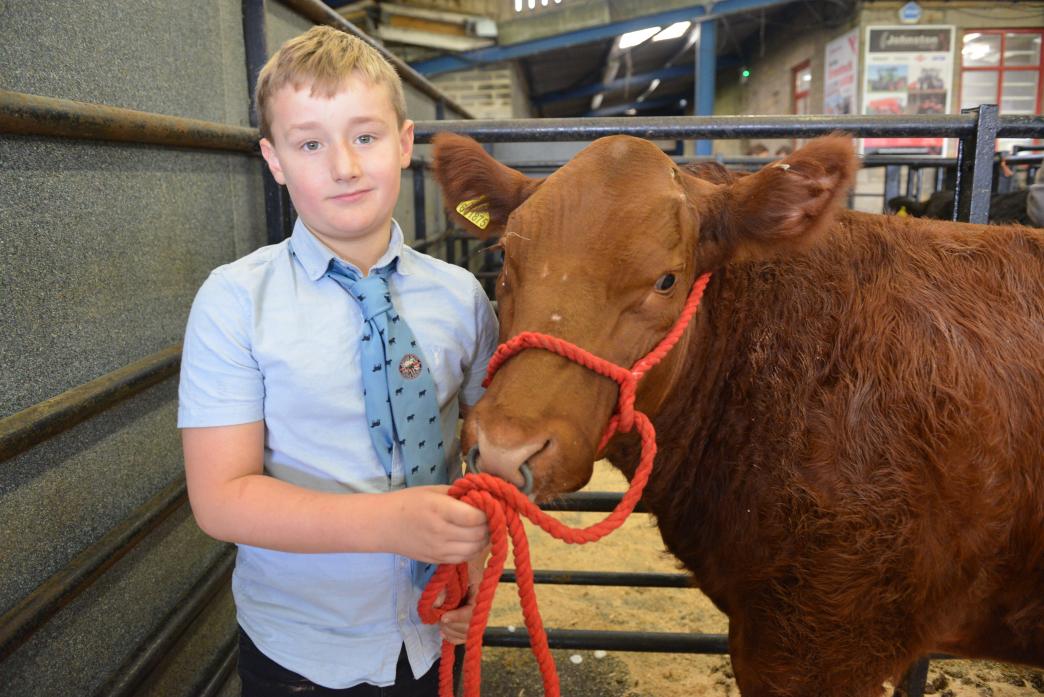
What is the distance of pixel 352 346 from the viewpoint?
53.4 inches

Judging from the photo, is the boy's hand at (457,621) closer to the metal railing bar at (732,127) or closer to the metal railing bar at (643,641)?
the metal railing bar at (643,641)

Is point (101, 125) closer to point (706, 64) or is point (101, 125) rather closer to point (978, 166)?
point (978, 166)

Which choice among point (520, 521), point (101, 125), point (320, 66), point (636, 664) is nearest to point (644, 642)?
point (636, 664)

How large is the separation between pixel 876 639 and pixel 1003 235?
3.48ft

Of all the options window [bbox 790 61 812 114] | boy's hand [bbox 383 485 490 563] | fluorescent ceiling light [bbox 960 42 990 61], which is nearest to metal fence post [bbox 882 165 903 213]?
fluorescent ceiling light [bbox 960 42 990 61]

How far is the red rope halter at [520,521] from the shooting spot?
1057 millimetres

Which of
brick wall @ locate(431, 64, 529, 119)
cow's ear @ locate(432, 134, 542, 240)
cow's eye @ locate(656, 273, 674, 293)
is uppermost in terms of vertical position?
brick wall @ locate(431, 64, 529, 119)

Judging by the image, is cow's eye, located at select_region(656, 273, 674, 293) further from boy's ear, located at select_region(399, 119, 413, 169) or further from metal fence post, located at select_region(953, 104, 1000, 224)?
metal fence post, located at select_region(953, 104, 1000, 224)

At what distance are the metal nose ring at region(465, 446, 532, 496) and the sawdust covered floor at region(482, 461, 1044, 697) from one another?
4.62 feet

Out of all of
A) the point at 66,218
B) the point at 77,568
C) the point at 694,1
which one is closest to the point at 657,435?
the point at 77,568

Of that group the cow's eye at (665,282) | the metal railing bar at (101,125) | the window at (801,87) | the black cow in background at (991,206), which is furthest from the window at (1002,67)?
the metal railing bar at (101,125)

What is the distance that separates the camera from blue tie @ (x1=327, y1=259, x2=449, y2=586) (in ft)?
4.40

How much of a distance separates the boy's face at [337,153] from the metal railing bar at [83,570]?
0.91 meters

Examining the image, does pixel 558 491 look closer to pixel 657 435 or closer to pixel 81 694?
pixel 657 435
